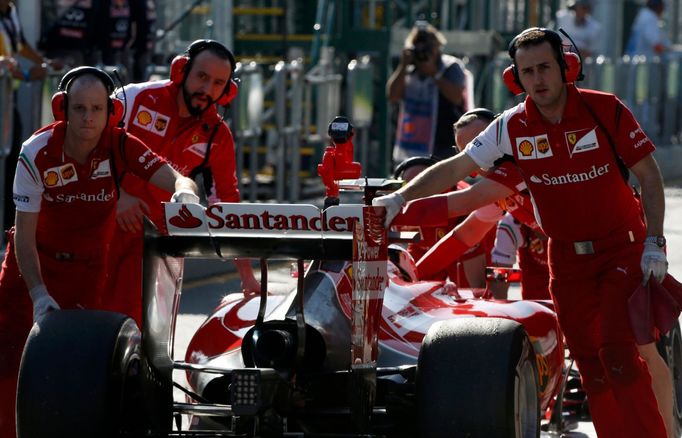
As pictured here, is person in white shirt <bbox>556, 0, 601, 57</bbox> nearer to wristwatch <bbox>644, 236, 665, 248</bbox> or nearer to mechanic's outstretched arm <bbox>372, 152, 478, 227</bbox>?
mechanic's outstretched arm <bbox>372, 152, 478, 227</bbox>

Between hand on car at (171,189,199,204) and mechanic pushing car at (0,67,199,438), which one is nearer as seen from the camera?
hand on car at (171,189,199,204)

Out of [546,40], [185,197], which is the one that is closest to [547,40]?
[546,40]

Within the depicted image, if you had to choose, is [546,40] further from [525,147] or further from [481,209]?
[481,209]

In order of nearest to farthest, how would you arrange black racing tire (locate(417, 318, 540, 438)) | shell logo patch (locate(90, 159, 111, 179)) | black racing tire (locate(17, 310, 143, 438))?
black racing tire (locate(417, 318, 540, 438)), black racing tire (locate(17, 310, 143, 438)), shell logo patch (locate(90, 159, 111, 179))

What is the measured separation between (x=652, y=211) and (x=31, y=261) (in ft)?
8.02

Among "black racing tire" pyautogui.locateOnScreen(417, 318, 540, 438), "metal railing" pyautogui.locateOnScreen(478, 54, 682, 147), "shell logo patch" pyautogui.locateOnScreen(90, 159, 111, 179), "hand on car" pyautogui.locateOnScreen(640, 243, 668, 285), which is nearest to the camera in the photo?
"black racing tire" pyautogui.locateOnScreen(417, 318, 540, 438)

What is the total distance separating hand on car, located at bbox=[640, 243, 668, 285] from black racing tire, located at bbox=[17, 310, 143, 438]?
1.99 m

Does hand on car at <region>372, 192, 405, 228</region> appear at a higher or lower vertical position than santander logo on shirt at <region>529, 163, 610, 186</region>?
lower

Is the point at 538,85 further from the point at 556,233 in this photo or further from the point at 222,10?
the point at 222,10

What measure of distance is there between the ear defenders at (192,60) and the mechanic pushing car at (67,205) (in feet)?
2.11

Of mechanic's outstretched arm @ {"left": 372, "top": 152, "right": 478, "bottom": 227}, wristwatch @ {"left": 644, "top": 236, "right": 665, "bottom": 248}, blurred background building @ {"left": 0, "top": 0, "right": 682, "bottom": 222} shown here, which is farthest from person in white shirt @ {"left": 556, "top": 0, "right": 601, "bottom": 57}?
wristwatch @ {"left": 644, "top": 236, "right": 665, "bottom": 248}

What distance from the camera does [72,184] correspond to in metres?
6.61

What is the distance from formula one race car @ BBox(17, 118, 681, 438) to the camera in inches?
220

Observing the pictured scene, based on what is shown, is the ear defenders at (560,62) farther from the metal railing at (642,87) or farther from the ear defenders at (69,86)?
the metal railing at (642,87)
